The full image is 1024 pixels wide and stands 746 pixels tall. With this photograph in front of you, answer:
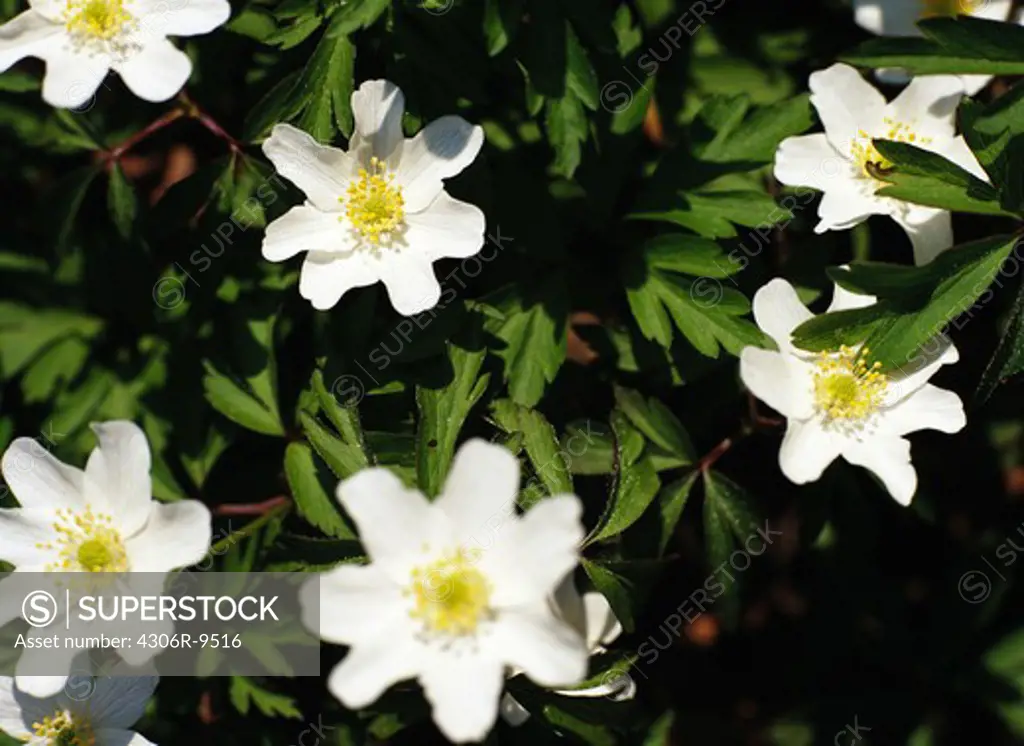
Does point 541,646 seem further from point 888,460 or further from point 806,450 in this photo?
point 888,460

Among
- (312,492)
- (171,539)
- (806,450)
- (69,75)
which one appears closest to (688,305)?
(806,450)

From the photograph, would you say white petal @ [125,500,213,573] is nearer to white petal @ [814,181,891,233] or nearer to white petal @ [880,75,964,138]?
white petal @ [814,181,891,233]

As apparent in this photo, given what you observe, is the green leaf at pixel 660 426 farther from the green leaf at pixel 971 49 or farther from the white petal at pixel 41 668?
the white petal at pixel 41 668

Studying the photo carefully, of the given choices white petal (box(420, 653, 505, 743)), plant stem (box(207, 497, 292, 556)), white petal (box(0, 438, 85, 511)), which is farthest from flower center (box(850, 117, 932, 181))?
white petal (box(0, 438, 85, 511))

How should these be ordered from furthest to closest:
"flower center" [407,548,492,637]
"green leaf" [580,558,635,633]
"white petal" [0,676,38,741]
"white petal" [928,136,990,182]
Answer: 1. "white petal" [928,136,990,182]
2. "white petal" [0,676,38,741]
3. "green leaf" [580,558,635,633]
4. "flower center" [407,548,492,637]

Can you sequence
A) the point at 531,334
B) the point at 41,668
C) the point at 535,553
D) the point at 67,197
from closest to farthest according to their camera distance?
the point at 535,553 → the point at 41,668 → the point at 531,334 → the point at 67,197

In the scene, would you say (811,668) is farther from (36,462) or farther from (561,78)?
(36,462)

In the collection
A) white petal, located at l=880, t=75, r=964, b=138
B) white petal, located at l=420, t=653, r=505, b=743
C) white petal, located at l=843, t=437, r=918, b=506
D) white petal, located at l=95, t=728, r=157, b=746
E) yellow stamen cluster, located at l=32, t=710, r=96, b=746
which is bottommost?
white petal, located at l=95, t=728, r=157, b=746
